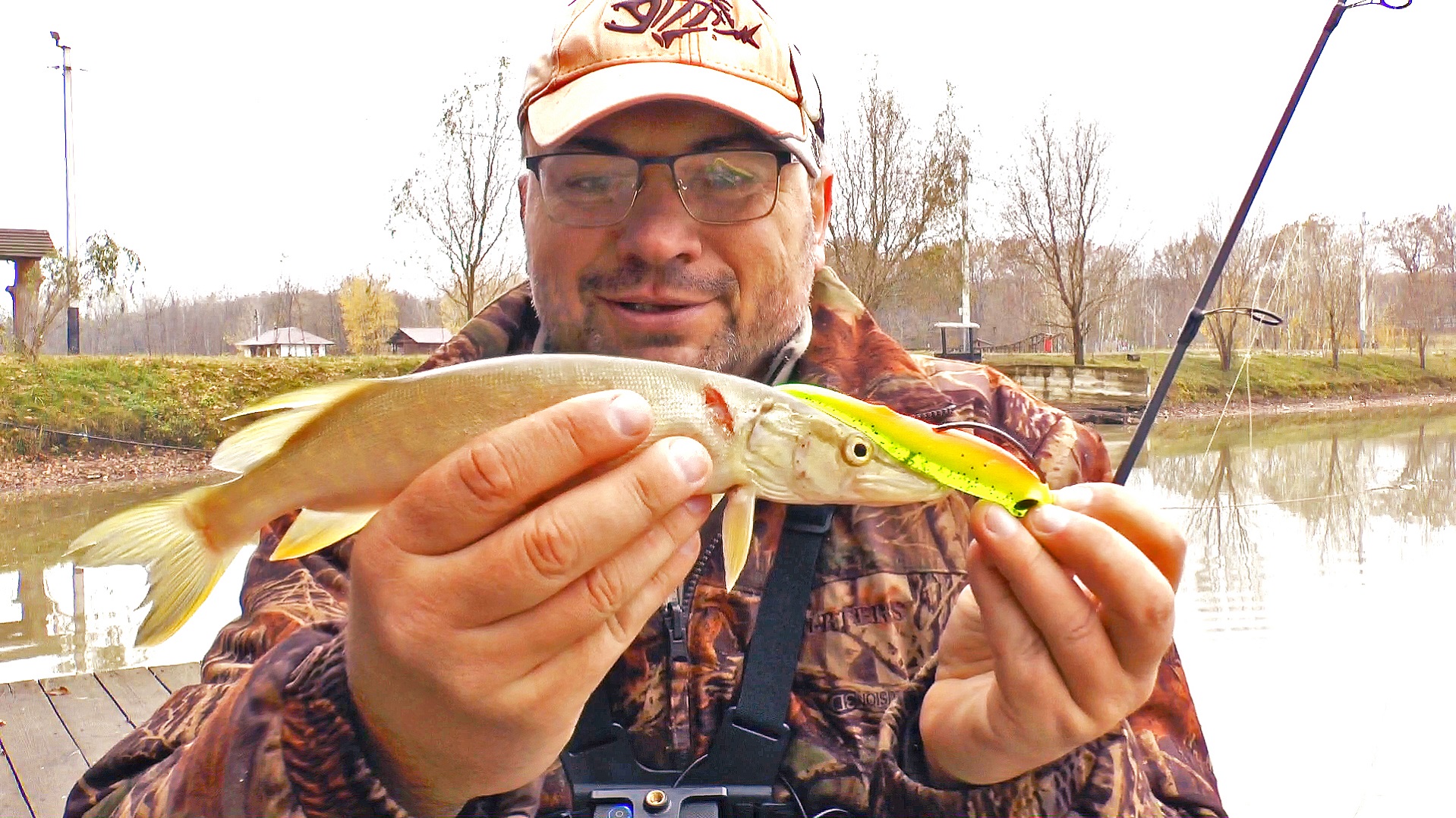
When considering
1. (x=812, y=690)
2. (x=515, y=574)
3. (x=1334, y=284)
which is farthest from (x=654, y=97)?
(x=1334, y=284)

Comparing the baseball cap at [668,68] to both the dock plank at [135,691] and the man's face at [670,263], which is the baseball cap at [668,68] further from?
the dock plank at [135,691]

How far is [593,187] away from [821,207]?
708mm

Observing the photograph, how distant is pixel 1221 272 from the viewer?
3211mm

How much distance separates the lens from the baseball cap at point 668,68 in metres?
2.10

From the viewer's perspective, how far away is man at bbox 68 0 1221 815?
1298 mm

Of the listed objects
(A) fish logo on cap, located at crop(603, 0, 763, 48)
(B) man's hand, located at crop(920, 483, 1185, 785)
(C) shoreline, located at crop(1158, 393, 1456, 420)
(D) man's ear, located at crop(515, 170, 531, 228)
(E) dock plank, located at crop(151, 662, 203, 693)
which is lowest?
(E) dock plank, located at crop(151, 662, 203, 693)

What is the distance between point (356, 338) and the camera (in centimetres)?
3775

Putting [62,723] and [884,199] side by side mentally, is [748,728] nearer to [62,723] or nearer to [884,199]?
[62,723]

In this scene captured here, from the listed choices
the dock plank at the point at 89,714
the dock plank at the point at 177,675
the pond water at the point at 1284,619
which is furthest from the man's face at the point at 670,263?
the dock plank at the point at 177,675

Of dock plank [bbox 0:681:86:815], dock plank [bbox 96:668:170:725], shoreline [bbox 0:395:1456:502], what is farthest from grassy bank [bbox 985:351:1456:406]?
dock plank [bbox 0:681:86:815]

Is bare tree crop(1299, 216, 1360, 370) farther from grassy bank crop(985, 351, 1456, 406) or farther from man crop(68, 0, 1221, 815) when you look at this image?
man crop(68, 0, 1221, 815)

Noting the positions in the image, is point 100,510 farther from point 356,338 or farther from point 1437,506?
point 356,338

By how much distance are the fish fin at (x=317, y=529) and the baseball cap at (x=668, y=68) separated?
1013 millimetres

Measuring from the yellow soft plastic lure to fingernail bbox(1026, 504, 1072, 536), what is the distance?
3 cm
